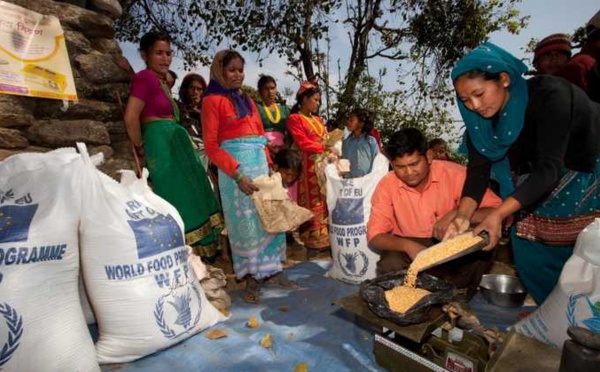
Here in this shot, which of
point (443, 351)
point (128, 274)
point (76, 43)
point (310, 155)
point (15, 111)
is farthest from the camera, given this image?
point (310, 155)

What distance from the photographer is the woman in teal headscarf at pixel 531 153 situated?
5.65 ft

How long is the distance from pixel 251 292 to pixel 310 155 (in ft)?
6.03

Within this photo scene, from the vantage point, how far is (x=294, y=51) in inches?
283

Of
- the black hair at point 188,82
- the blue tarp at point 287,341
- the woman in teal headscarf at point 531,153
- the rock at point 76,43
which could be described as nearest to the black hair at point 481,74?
the woman in teal headscarf at point 531,153

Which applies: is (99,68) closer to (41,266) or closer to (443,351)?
(41,266)

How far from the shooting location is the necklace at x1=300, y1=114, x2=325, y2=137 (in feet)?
13.7

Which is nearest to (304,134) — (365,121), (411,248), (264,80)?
(264,80)

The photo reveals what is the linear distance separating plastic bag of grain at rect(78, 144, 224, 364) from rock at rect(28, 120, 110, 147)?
0.70 m

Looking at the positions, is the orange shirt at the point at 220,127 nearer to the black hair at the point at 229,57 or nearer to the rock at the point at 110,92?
the black hair at the point at 229,57

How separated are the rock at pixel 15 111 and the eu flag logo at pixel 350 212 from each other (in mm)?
2271

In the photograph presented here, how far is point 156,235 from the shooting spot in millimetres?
1984

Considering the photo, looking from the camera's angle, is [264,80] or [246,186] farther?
[264,80]

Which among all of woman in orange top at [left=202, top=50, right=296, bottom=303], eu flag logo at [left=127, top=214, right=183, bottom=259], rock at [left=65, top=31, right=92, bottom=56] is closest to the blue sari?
woman in orange top at [left=202, top=50, right=296, bottom=303]

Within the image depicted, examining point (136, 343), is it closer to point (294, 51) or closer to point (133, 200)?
point (133, 200)
